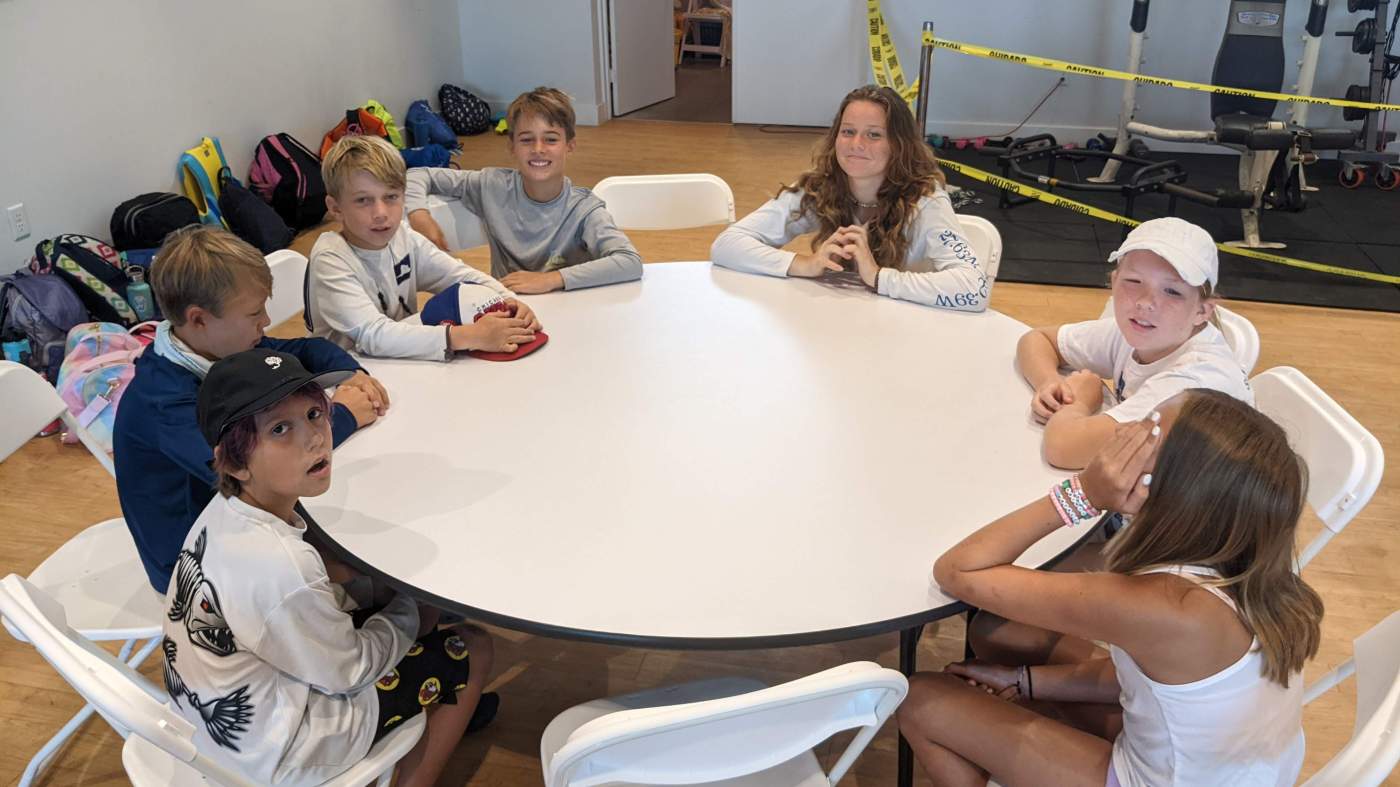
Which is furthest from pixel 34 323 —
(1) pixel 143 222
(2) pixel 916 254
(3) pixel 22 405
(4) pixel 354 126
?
(2) pixel 916 254

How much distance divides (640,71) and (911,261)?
5841mm

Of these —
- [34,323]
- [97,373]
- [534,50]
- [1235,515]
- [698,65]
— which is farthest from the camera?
[698,65]

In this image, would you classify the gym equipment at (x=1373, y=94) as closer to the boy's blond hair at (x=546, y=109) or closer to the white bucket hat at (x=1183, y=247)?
the white bucket hat at (x=1183, y=247)

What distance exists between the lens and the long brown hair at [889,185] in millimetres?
2436

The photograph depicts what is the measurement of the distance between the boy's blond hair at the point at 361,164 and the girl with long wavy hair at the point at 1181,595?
1414 millimetres

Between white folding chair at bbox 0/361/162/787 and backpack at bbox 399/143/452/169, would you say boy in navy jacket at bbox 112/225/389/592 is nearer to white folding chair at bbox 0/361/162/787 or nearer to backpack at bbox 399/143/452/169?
white folding chair at bbox 0/361/162/787

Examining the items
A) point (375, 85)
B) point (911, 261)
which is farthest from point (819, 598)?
point (375, 85)

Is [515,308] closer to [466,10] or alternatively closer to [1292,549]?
[1292,549]

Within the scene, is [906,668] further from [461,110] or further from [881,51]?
[461,110]

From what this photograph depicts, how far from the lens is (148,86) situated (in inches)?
181

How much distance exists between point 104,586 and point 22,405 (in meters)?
0.36

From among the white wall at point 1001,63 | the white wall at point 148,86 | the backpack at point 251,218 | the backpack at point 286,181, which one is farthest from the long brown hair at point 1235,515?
the white wall at point 1001,63

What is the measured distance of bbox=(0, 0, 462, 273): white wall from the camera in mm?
3943

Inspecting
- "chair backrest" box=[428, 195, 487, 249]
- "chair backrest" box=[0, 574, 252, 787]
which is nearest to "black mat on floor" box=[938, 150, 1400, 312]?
"chair backrest" box=[428, 195, 487, 249]
